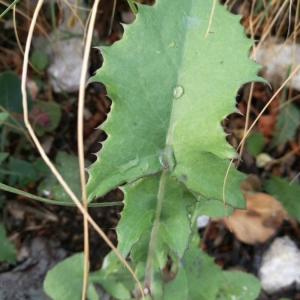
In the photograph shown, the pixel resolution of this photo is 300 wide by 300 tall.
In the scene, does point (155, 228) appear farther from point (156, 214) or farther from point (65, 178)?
point (65, 178)

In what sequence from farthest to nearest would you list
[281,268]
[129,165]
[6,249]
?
[281,268] < [6,249] < [129,165]

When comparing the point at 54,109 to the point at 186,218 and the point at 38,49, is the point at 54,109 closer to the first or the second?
the point at 38,49

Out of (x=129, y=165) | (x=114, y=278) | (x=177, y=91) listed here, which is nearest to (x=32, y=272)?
(x=114, y=278)

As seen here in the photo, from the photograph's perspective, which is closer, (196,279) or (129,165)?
(129,165)

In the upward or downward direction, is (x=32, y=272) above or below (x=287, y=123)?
below

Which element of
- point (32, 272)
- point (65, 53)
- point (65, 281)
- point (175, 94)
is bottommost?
point (32, 272)

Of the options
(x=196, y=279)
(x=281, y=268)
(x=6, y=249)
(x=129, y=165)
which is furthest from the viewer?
(x=281, y=268)
